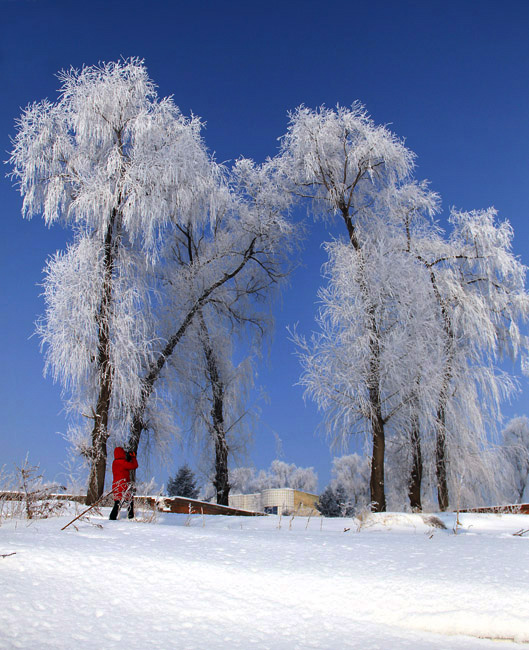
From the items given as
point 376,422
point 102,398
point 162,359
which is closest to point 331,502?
point 162,359

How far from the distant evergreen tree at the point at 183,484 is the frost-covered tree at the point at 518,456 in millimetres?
15129

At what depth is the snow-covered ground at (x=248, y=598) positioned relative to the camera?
6.44 ft

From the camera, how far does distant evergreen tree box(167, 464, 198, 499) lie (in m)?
27.3

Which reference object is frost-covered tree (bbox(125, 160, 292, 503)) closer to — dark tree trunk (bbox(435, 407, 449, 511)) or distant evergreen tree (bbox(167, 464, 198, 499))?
dark tree trunk (bbox(435, 407, 449, 511))

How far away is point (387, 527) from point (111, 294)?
751cm

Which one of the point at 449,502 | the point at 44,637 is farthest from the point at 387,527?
the point at 449,502

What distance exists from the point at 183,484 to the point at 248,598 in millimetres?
26735

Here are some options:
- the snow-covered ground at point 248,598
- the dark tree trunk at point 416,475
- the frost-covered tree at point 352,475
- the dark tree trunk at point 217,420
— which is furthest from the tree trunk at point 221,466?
the frost-covered tree at point 352,475

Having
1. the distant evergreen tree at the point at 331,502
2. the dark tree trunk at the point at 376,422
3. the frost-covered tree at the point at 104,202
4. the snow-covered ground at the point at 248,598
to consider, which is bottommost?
the distant evergreen tree at the point at 331,502

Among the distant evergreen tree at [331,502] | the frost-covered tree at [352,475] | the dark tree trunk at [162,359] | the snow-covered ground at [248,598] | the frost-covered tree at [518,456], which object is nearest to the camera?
the snow-covered ground at [248,598]

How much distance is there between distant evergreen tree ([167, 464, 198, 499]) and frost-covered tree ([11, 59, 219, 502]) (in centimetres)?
1674

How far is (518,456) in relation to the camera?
2088cm

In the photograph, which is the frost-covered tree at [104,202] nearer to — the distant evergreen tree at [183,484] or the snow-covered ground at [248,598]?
the snow-covered ground at [248,598]

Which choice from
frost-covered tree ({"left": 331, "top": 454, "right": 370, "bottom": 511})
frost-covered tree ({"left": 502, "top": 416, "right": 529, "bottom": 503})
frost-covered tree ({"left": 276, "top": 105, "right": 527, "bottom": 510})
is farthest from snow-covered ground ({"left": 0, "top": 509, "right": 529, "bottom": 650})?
frost-covered tree ({"left": 331, "top": 454, "right": 370, "bottom": 511})
